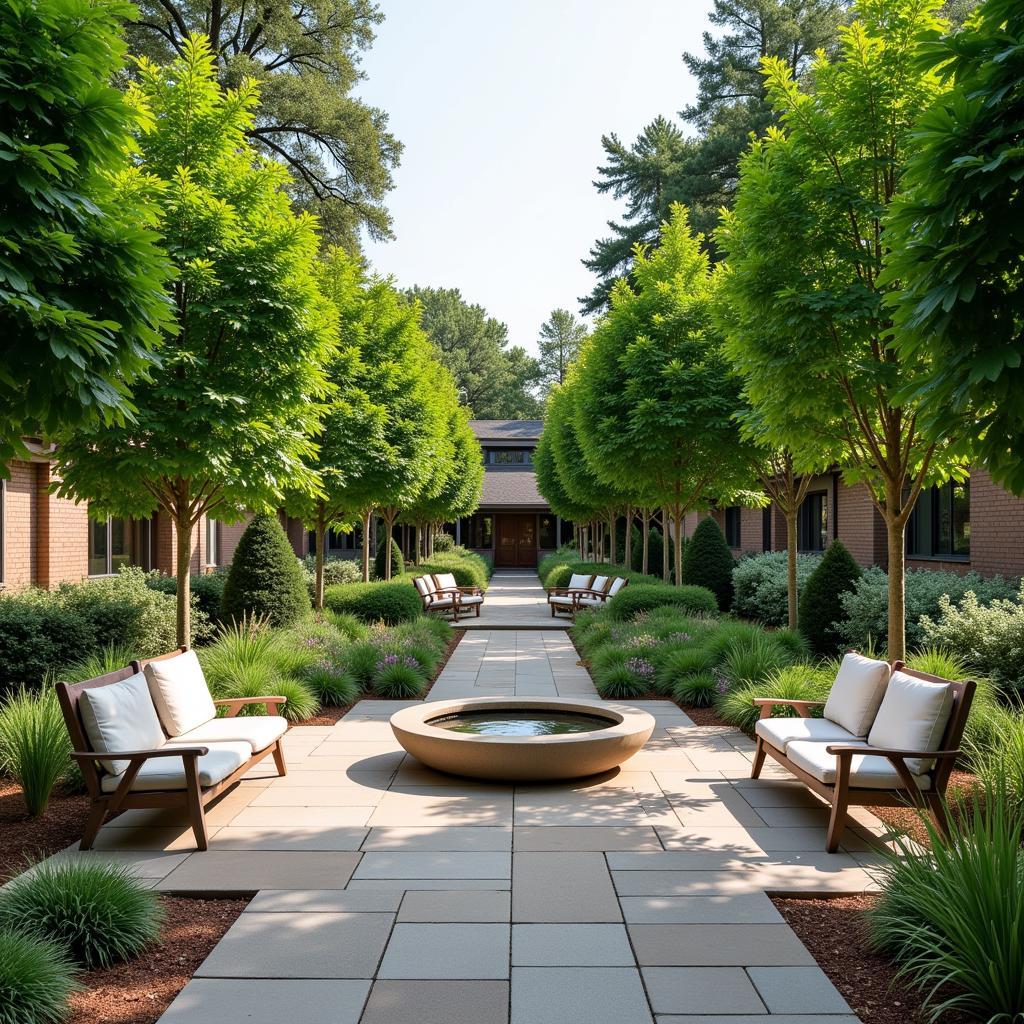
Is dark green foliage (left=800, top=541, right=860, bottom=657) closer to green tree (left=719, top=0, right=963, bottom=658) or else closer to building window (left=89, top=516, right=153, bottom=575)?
green tree (left=719, top=0, right=963, bottom=658)

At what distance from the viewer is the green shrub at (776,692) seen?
26.6 feet

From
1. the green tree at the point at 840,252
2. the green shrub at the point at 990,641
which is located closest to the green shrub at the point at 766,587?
the green shrub at the point at 990,641

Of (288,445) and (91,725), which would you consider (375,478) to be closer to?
(288,445)

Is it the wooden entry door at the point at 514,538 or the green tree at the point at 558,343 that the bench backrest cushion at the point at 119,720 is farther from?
the green tree at the point at 558,343

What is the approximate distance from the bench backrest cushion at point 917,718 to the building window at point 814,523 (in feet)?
57.6

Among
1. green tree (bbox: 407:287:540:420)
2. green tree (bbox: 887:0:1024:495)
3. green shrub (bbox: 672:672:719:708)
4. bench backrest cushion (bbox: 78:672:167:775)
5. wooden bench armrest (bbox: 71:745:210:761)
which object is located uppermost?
green tree (bbox: 407:287:540:420)

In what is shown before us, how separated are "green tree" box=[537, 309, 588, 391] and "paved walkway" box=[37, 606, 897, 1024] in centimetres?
6434

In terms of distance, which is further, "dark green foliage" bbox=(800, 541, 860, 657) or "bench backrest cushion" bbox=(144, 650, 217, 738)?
"dark green foliage" bbox=(800, 541, 860, 657)

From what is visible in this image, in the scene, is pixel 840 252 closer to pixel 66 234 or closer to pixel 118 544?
pixel 66 234

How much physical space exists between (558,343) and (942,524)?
56.9 metres

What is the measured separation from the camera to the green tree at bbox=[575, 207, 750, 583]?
14656 millimetres

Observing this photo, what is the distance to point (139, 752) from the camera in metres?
5.23

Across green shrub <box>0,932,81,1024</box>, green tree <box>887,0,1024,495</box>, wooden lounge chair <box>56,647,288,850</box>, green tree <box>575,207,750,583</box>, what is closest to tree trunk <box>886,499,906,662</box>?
green tree <box>887,0,1024,495</box>

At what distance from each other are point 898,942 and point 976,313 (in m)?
2.93
